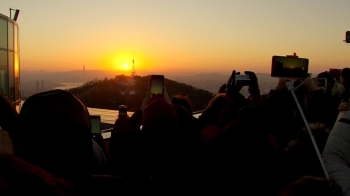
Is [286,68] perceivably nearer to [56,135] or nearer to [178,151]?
[178,151]

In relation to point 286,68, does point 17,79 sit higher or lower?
lower

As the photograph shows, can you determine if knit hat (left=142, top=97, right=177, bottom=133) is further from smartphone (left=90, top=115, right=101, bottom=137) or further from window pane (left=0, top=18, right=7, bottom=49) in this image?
window pane (left=0, top=18, right=7, bottom=49)

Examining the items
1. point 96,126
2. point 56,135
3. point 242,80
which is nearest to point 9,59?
point 96,126

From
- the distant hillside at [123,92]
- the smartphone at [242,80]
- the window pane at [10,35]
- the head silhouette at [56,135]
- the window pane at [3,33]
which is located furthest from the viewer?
the distant hillside at [123,92]

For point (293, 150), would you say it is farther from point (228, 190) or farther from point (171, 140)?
point (171, 140)

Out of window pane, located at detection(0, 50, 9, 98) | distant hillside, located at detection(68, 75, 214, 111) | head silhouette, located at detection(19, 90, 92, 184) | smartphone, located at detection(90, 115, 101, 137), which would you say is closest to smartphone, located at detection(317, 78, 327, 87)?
smartphone, located at detection(90, 115, 101, 137)

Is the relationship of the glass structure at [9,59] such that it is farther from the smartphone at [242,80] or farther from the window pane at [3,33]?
the smartphone at [242,80]

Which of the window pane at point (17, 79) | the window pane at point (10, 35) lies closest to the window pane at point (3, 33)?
the window pane at point (10, 35)
